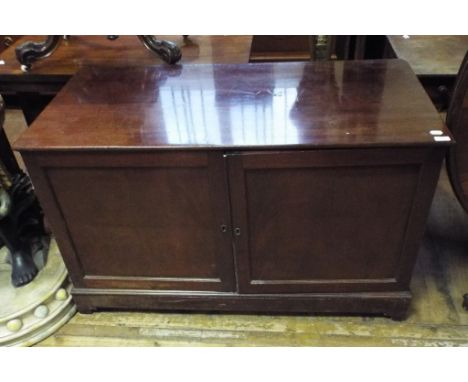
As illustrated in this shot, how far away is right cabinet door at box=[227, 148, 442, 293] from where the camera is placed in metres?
1.02

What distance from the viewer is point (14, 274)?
1.36 meters

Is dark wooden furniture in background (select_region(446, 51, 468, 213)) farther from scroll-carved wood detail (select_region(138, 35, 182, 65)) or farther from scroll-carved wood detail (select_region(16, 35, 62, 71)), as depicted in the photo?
scroll-carved wood detail (select_region(16, 35, 62, 71))

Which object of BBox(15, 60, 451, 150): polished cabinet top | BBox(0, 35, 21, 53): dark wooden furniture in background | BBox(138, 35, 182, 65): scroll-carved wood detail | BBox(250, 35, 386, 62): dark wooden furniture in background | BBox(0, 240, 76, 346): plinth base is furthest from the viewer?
BBox(0, 35, 21, 53): dark wooden furniture in background

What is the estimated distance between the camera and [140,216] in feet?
3.80

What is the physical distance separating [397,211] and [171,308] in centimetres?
73

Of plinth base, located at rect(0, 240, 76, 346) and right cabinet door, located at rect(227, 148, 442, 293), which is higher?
right cabinet door, located at rect(227, 148, 442, 293)

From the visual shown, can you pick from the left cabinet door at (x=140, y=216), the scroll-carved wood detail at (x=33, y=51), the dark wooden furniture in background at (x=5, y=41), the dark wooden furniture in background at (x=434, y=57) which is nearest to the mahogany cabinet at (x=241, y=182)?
the left cabinet door at (x=140, y=216)

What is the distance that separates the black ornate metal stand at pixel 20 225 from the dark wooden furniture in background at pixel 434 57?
125 centimetres

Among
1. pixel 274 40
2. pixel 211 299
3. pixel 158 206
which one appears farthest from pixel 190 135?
pixel 274 40

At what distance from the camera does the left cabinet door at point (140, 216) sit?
3.46ft

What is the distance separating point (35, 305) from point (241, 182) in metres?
0.75

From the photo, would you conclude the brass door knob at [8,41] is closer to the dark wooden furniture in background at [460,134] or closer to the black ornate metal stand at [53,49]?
the black ornate metal stand at [53,49]

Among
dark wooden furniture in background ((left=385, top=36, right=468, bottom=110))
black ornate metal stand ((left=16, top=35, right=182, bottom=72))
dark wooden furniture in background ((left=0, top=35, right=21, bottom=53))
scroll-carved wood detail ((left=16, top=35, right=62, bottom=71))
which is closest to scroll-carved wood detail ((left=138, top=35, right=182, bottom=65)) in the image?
black ornate metal stand ((left=16, top=35, right=182, bottom=72))

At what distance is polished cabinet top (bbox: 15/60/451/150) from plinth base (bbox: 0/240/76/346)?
1.71 ft
